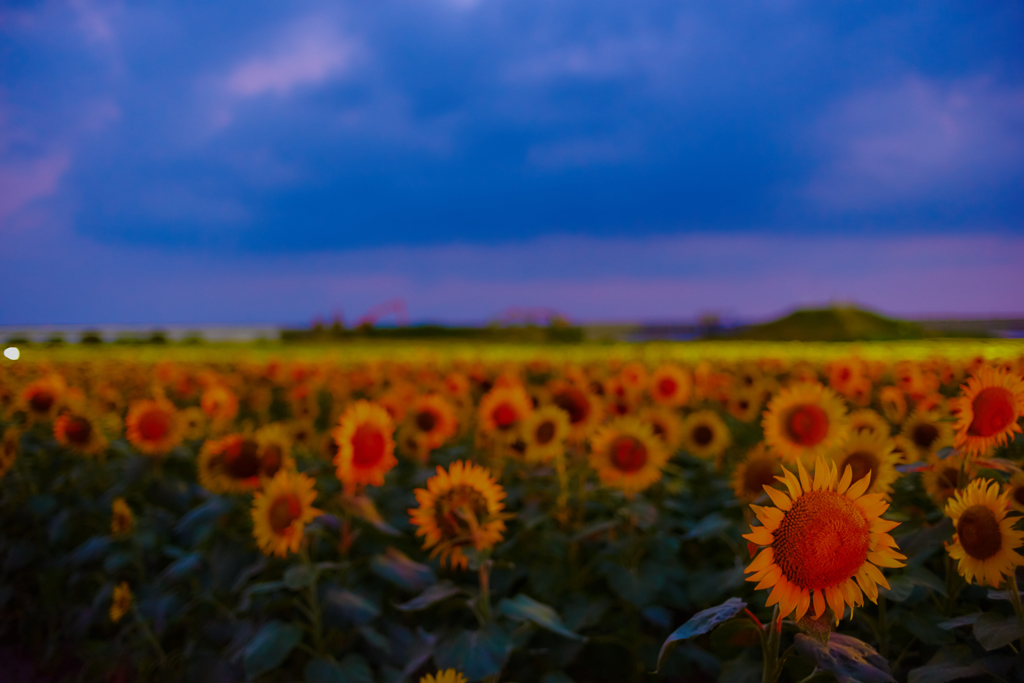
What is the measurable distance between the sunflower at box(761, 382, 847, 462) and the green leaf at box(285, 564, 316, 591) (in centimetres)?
219

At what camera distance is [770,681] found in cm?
169

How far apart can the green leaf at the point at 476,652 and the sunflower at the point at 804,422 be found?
1.59 m

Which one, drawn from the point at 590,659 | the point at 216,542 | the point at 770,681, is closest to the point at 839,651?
the point at 770,681

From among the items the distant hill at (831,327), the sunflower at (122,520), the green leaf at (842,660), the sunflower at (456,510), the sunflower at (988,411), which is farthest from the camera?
the distant hill at (831,327)

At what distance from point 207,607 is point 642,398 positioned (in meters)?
4.05

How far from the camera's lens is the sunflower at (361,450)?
3490 mm

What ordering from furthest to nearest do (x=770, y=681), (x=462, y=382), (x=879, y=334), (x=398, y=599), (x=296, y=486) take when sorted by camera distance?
(x=879, y=334) < (x=462, y=382) < (x=398, y=599) < (x=296, y=486) < (x=770, y=681)

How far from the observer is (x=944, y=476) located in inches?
104

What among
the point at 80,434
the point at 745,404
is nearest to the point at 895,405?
the point at 745,404

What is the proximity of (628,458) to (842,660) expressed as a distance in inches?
79.7

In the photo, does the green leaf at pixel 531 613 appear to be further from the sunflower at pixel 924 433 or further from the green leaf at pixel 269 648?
the sunflower at pixel 924 433

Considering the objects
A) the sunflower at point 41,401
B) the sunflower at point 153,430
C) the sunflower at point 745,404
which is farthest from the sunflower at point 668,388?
the sunflower at point 41,401

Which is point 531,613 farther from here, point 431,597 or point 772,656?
point 772,656

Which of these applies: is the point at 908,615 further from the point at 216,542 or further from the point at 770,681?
the point at 216,542
